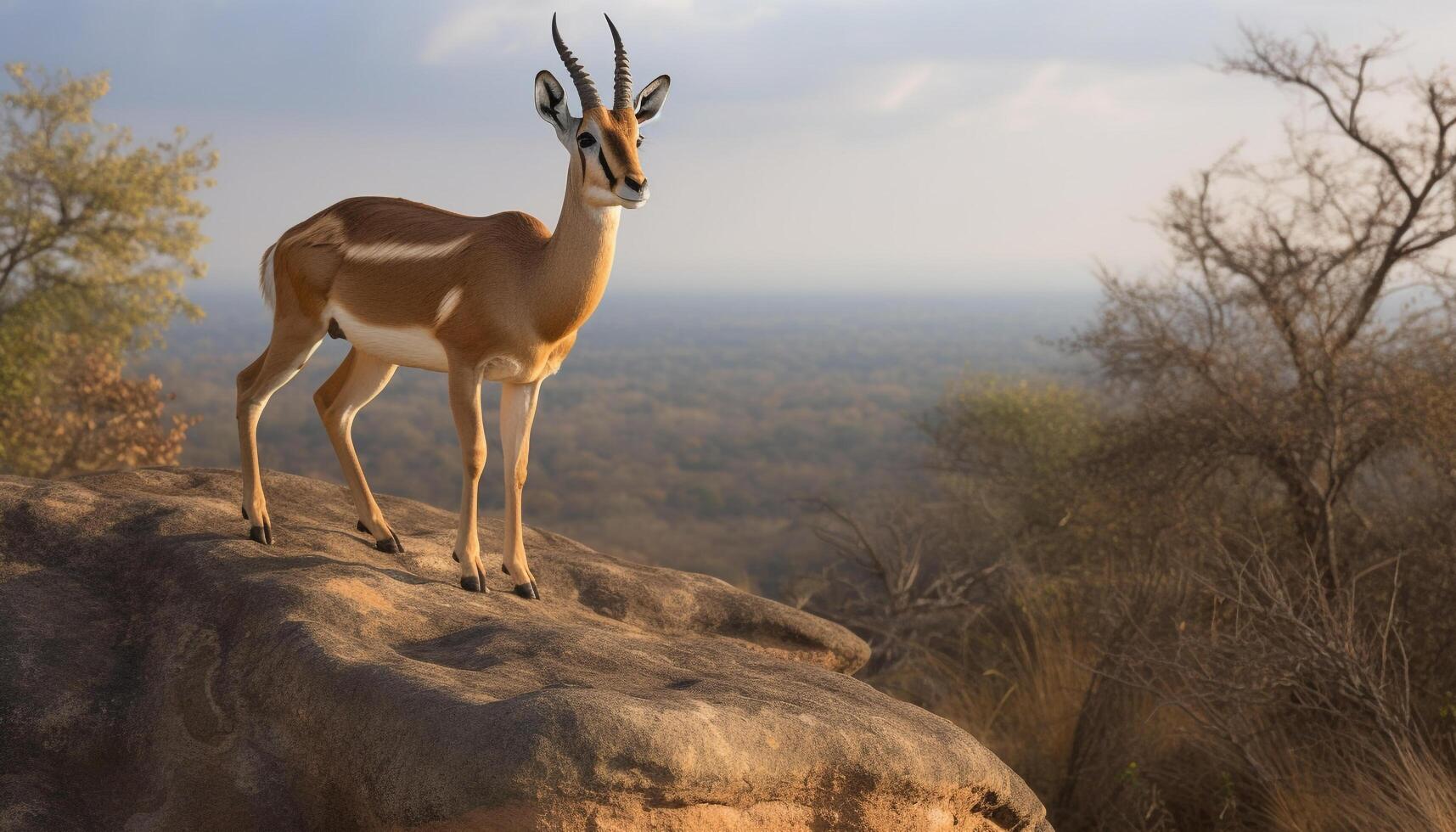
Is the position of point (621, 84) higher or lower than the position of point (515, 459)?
higher

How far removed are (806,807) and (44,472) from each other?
1848cm

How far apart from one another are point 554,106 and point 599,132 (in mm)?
339

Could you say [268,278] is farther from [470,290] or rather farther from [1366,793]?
[1366,793]

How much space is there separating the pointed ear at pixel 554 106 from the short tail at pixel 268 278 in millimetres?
2061

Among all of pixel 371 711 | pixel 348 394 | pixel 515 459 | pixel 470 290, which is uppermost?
pixel 470 290

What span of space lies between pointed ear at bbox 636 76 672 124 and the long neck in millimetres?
510

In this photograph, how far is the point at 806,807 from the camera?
4.32 metres

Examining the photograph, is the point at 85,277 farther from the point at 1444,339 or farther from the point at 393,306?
the point at 1444,339

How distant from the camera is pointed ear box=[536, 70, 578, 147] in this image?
5527 millimetres

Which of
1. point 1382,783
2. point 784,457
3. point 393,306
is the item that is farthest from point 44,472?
point 784,457

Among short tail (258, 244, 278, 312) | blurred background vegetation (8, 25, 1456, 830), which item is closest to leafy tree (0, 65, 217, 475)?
blurred background vegetation (8, 25, 1456, 830)

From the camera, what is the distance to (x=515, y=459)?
6.13 metres

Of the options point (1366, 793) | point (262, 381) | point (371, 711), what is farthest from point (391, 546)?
point (1366, 793)

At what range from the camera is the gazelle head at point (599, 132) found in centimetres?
539
